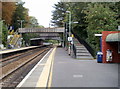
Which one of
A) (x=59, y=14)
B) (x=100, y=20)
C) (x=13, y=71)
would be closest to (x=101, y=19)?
(x=100, y=20)

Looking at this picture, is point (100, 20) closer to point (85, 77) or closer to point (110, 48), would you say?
point (110, 48)

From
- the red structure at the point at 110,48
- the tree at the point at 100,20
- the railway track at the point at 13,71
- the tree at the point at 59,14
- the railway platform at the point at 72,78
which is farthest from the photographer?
the tree at the point at 59,14

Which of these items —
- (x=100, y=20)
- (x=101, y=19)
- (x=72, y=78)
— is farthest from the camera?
(x=101, y=19)

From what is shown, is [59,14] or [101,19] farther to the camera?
[59,14]

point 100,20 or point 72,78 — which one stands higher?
point 100,20


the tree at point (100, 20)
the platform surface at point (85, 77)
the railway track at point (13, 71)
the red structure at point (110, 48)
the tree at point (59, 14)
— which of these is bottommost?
the railway track at point (13, 71)

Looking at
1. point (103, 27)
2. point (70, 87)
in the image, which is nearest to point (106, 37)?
point (103, 27)

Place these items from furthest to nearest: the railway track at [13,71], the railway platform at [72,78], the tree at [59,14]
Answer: the tree at [59,14], the railway track at [13,71], the railway platform at [72,78]

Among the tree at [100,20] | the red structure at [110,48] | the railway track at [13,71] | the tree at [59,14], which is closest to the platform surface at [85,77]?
the railway track at [13,71]

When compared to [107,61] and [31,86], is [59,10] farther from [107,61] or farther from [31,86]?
[31,86]

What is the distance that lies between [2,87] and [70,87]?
337cm

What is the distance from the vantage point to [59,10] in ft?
259

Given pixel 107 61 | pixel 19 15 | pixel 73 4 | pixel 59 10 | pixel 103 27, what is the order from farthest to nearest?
pixel 19 15 < pixel 59 10 < pixel 73 4 < pixel 103 27 < pixel 107 61

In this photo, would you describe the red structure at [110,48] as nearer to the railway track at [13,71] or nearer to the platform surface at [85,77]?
the platform surface at [85,77]
